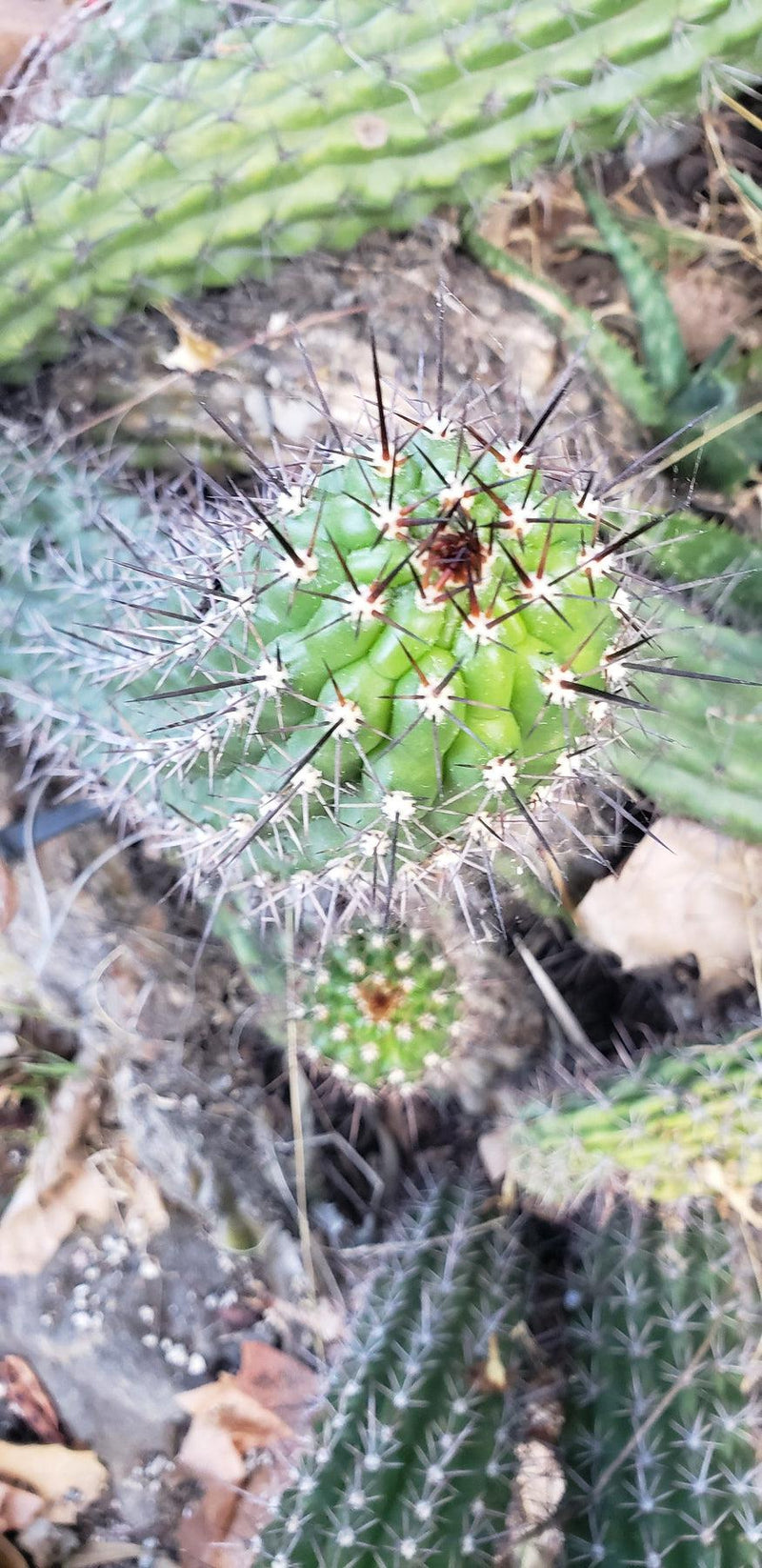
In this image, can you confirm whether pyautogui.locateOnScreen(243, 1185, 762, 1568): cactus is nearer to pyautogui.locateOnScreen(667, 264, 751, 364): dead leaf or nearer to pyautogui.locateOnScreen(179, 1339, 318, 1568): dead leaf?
pyautogui.locateOnScreen(179, 1339, 318, 1568): dead leaf

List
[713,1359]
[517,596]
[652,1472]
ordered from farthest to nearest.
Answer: [713,1359]
[652,1472]
[517,596]

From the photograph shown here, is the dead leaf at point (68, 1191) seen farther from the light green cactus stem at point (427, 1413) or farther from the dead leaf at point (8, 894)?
the light green cactus stem at point (427, 1413)

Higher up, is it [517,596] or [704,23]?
[704,23]

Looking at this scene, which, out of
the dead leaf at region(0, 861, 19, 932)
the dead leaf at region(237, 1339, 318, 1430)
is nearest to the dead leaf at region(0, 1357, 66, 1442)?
the dead leaf at region(237, 1339, 318, 1430)

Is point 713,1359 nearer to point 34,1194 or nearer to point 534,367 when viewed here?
point 34,1194

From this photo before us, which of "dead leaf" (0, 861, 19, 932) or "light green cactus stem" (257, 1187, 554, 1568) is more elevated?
"dead leaf" (0, 861, 19, 932)

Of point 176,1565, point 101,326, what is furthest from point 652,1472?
point 101,326
